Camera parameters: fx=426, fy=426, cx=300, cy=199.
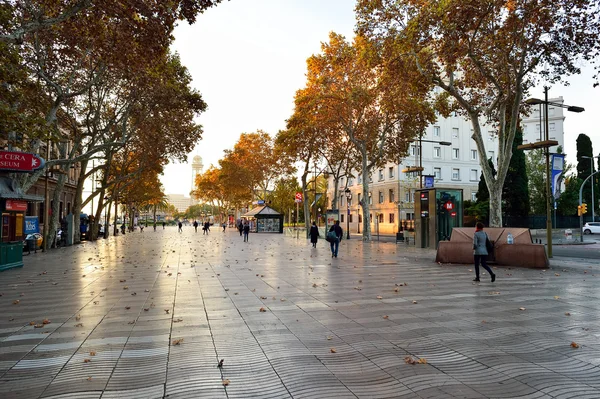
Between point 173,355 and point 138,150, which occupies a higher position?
point 138,150

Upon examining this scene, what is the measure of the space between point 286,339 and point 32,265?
547 inches

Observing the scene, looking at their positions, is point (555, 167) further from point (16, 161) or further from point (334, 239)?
point (16, 161)

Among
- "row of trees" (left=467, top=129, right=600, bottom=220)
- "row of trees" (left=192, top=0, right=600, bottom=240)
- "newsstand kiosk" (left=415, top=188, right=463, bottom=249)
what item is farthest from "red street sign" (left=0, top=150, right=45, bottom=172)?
"row of trees" (left=467, top=129, right=600, bottom=220)

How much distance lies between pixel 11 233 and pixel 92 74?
8.05 meters

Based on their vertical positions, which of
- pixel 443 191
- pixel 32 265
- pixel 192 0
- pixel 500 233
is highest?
pixel 192 0

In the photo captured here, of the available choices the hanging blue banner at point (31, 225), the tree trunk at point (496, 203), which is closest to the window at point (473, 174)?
the tree trunk at point (496, 203)

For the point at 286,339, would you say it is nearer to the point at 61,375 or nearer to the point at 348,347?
the point at 348,347

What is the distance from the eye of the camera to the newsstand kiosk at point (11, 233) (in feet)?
45.2

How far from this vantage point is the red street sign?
46.3 ft

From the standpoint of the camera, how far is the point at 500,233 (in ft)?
50.2

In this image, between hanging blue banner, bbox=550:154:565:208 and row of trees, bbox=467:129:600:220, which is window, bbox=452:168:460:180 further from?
hanging blue banner, bbox=550:154:565:208

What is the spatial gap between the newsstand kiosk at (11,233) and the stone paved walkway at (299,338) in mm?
3987

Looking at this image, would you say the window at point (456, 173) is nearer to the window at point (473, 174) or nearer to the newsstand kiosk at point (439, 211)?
the window at point (473, 174)

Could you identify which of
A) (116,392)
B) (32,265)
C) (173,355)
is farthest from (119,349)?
(32,265)
